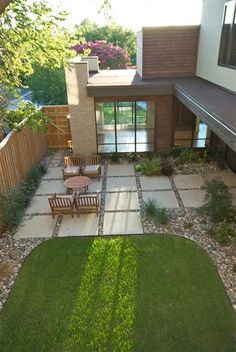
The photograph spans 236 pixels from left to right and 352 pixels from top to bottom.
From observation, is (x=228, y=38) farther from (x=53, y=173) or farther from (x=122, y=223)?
(x=53, y=173)

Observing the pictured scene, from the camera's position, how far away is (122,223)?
918cm

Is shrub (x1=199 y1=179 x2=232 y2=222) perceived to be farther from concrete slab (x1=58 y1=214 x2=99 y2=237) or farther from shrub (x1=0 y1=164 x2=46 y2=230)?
shrub (x1=0 y1=164 x2=46 y2=230)

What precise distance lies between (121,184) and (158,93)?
486cm

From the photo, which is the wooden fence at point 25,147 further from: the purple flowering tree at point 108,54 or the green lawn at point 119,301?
the purple flowering tree at point 108,54

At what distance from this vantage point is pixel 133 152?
14484 millimetres

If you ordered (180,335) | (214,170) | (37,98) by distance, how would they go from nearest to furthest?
1. (180,335)
2. (214,170)
3. (37,98)

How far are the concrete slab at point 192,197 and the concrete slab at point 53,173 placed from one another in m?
5.45

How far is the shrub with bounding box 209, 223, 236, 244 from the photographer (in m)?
8.09

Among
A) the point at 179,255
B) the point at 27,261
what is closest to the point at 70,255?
the point at 27,261

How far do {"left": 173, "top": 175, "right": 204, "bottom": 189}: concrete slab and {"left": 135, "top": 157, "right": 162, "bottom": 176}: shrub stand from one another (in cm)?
84

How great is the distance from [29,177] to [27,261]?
4995 mm

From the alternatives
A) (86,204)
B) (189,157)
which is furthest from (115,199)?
(189,157)

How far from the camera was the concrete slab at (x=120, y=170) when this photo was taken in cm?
1286

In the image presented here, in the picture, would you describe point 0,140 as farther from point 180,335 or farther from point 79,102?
point 180,335
